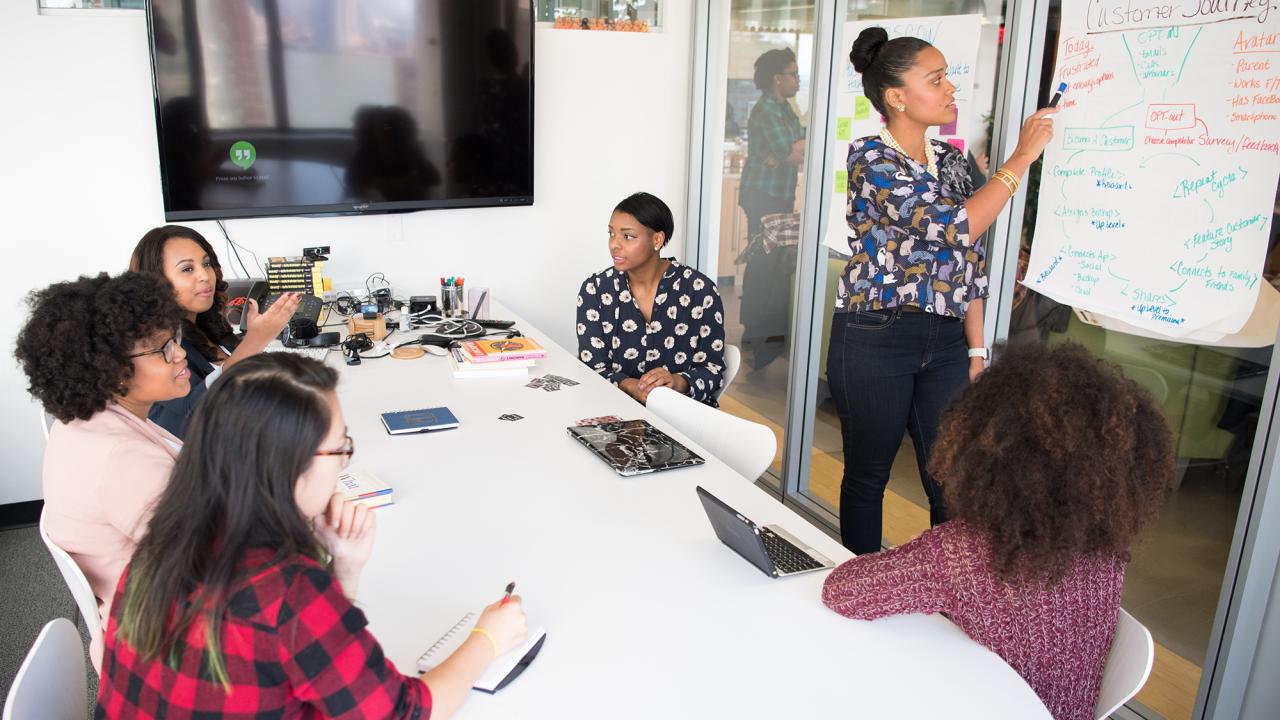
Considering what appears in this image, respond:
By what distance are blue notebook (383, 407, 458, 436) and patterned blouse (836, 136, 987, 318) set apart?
114cm

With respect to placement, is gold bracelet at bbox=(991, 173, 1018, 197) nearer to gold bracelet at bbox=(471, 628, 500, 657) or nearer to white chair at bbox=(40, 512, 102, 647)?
gold bracelet at bbox=(471, 628, 500, 657)

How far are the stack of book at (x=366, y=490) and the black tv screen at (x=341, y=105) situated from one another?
6.87 ft

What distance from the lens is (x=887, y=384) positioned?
8.00ft

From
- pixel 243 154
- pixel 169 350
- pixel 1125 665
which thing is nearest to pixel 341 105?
pixel 243 154

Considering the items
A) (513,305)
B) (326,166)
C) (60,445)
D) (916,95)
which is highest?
(916,95)

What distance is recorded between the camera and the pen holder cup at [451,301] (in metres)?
3.72

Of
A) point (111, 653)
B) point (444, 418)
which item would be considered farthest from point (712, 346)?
point (111, 653)

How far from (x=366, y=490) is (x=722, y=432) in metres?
0.92

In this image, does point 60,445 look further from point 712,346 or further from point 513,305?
point 513,305

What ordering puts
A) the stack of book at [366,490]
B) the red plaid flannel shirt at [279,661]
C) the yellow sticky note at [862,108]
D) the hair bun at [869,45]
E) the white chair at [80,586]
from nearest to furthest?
the red plaid flannel shirt at [279,661]
the white chair at [80,586]
the stack of book at [366,490]
the hair bun at [869,45]
the yellow sticky note at [862,108]

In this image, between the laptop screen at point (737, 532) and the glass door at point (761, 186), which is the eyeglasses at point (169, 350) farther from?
the glass door at point (761, 186)

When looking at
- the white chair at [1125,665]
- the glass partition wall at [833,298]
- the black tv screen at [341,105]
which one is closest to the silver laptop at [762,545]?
the white chair at [1125,665]

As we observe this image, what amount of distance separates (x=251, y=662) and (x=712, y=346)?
2179 mm

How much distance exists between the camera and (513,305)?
171 inches
